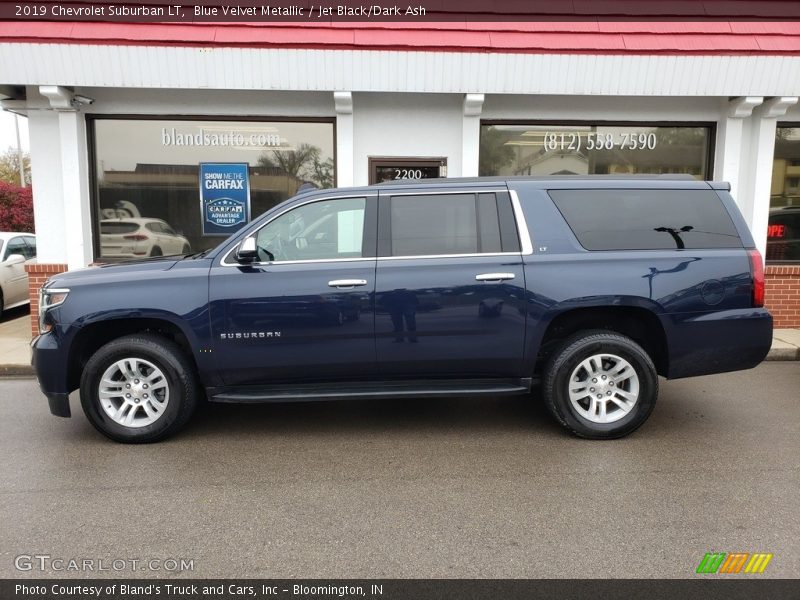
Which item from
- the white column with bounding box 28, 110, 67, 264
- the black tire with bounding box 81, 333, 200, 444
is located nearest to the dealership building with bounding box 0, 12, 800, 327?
the white column with bounding box 28, 110, 67, 264

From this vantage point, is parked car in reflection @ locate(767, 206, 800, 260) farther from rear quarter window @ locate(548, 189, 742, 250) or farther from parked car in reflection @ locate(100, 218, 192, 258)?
parked car in reflection @ locate(100, 218, 192, 258)

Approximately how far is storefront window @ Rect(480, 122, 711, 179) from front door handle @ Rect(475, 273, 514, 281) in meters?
4.46

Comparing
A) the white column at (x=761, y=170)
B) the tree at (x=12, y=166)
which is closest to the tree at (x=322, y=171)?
the white column at (x=761, y=170)

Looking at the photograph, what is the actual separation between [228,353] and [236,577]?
1889 mm

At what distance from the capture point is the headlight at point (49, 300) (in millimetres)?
4355

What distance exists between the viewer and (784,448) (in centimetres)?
432

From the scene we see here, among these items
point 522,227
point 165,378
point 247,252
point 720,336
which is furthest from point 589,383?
point 165,378

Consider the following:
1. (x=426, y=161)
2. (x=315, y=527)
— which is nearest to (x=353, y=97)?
(x=426, y=161)

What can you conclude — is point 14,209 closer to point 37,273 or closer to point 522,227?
point 37,273

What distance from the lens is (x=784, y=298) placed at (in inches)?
328

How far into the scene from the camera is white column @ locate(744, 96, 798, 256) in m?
8.13

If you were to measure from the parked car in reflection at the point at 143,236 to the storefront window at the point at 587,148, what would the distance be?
448cm

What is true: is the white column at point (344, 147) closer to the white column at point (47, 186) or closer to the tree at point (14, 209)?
the white column at point (47, 186)

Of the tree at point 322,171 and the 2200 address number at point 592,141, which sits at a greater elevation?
the 2200 address number at point 592,141
